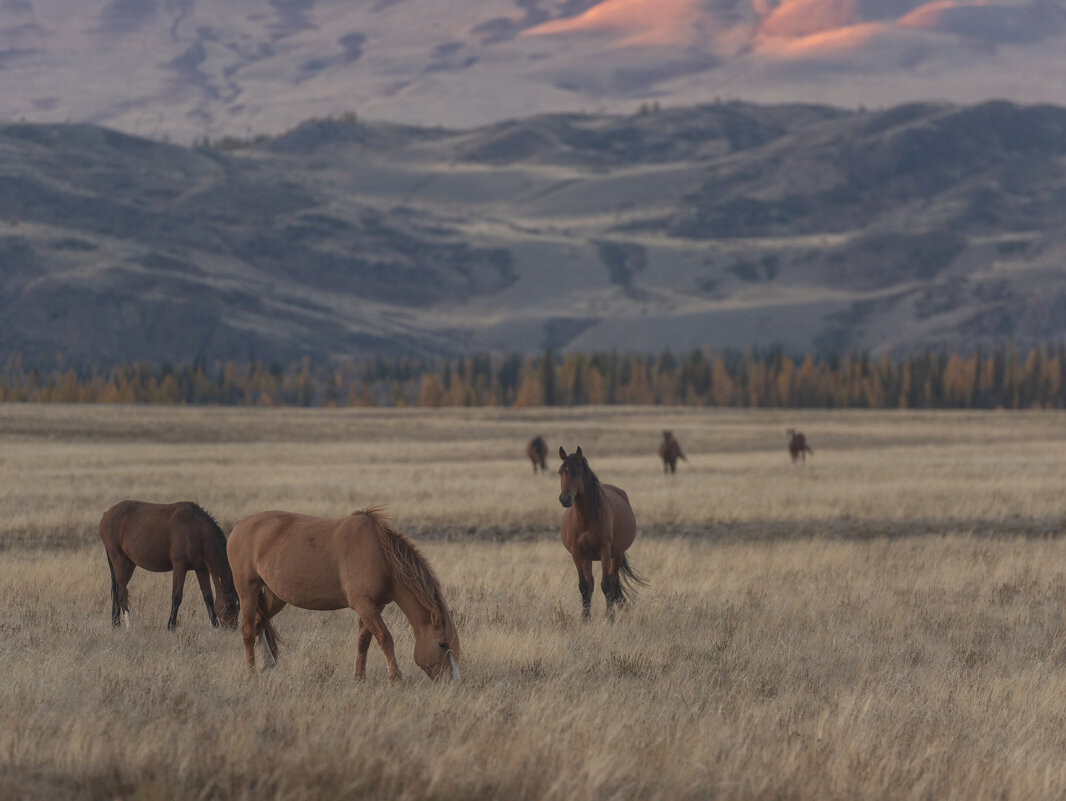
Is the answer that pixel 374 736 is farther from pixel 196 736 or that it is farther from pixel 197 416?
pixel 197 416

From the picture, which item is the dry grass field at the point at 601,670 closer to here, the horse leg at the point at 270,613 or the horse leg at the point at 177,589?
the horse leg at the point at 270,613

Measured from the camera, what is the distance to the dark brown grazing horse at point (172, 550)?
13234 mm

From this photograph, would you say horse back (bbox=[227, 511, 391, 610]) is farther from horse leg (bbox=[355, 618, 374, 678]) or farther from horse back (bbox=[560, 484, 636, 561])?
horse back (bbox=[560, 484, 636, 561])

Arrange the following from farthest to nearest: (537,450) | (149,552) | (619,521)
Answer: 1. (537,450)
2. (619,521)
3. (149,552)

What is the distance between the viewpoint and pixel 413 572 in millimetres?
9812

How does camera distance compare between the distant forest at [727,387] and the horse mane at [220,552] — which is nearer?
the horse mane at [220,552]

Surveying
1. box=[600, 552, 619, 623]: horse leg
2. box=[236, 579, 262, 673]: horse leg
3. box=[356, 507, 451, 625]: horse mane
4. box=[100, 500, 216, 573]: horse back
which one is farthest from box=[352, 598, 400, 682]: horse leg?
box=[600, 552, 619, 623]: horse leg

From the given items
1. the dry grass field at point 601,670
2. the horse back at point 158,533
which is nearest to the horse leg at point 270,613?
the dry grass field at point 601,670

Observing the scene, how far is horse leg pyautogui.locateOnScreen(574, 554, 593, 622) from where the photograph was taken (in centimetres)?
1439

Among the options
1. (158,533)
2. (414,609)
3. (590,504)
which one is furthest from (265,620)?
(590,504)

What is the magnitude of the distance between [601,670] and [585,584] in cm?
333

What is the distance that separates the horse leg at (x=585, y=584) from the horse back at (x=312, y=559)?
4.44 metres

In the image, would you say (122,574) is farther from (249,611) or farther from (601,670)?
(601,670)

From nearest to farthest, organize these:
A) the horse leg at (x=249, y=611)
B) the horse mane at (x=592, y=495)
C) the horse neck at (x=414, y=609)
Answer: the horse neck at (x=414, y=609) < the horse leg at (x=249, y=611) < the horse mane at (x=592, y=495)
